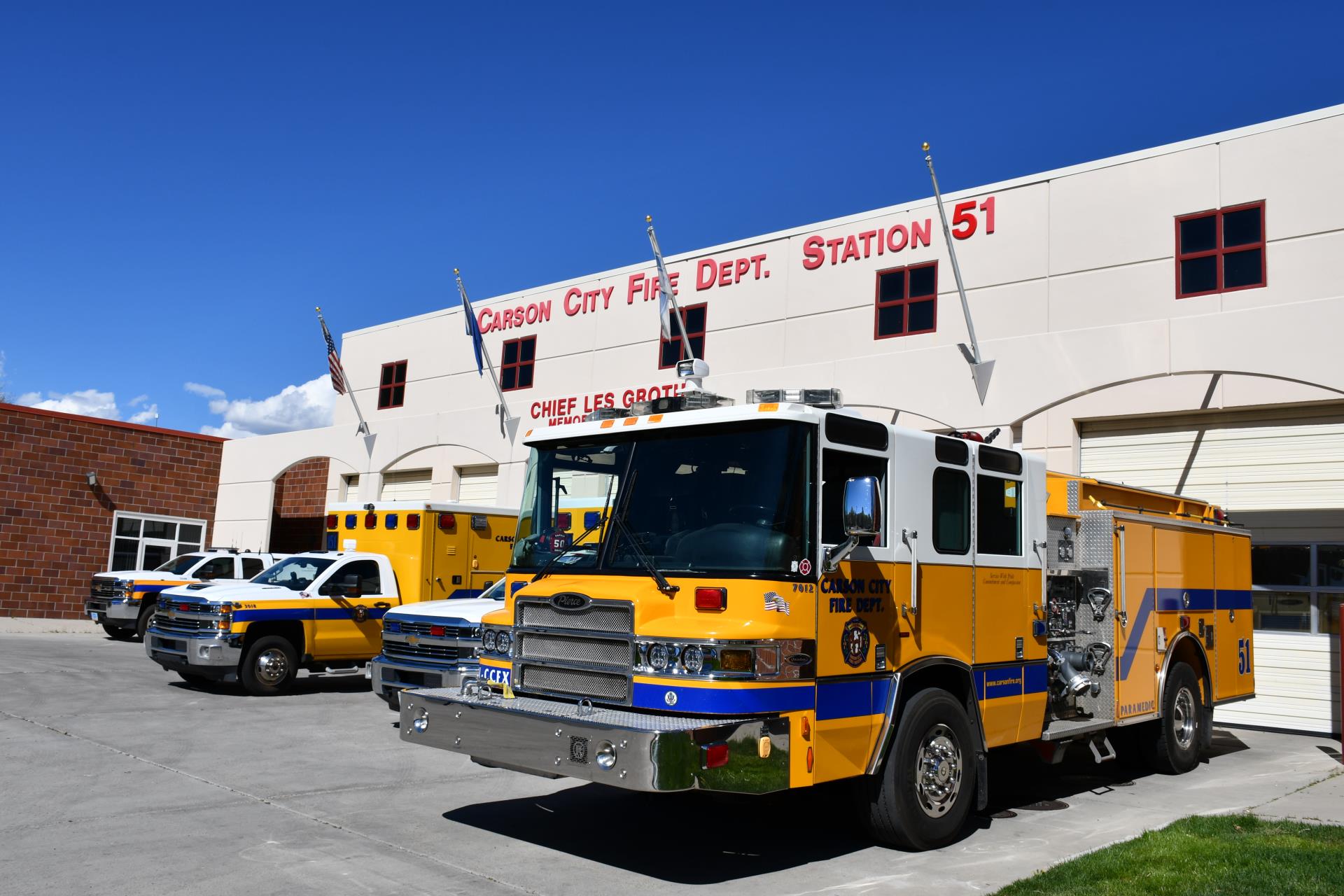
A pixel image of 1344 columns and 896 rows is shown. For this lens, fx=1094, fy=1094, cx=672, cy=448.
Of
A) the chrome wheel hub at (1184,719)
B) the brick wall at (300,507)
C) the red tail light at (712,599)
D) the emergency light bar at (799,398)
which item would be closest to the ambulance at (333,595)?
the chrome wheel hub at (1184,719)

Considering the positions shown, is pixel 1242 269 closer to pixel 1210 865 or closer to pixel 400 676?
pixel 1210 865

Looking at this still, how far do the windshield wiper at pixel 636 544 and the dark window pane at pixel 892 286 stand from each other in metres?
11.6

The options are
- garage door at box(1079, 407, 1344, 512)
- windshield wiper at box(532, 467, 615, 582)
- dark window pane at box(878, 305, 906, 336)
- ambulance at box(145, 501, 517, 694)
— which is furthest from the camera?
dark window pane at box(878, 305, 906, 336)

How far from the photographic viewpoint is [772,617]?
6000 mm

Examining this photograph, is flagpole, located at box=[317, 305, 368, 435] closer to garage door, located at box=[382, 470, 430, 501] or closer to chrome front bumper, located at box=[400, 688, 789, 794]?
garage door, located at box=[382, 470, 430, 501]

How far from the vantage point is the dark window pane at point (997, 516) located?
7.76 meters

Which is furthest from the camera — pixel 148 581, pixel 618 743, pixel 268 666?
pixel 148 581

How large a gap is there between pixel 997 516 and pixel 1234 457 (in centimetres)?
751

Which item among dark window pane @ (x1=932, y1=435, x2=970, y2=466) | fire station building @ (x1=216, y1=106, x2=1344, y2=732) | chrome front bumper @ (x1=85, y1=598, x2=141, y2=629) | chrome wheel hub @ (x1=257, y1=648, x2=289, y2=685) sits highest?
fire station building @ (x1=216, y1=106, x2=1344, y2=732)

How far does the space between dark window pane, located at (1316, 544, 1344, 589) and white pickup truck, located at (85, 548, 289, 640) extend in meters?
17.0

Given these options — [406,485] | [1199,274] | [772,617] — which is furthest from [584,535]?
[406,485]

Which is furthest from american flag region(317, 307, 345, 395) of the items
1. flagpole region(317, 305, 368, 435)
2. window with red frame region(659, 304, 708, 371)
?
window with red frame region(659, 304, 708, 371)

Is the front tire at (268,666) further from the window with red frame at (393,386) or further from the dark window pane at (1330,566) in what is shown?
the dark window pane at (1330,566)

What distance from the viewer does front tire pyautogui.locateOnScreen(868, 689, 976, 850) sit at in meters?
6.72
